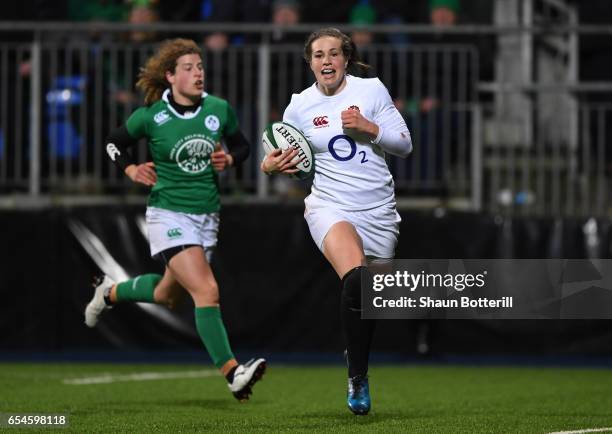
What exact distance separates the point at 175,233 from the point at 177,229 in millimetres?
32

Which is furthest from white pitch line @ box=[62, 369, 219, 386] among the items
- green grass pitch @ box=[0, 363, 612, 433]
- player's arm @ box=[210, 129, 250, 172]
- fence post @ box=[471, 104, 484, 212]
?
fence post @ box=[471, 104, 484, 212]

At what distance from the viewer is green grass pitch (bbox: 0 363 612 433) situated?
7.46 meters

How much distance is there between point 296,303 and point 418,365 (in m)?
1.48

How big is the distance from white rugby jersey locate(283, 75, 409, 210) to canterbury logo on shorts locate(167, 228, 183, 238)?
150 centimetres

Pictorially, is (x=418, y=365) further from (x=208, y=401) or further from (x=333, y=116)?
(x=333, y=116)

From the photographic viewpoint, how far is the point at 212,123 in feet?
30.7

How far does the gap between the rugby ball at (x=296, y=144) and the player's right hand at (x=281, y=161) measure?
0.04 meters

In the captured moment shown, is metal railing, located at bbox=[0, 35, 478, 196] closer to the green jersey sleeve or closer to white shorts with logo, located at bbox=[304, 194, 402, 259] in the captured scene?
the green jersey sleeve

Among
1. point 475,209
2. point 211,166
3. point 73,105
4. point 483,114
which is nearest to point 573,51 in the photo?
point 483,114

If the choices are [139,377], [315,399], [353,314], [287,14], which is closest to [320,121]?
[353,314]

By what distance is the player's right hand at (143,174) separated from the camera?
30.0ft

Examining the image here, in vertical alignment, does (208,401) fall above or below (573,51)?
below

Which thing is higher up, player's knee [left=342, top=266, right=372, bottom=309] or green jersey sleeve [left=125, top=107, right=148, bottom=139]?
green jersey sleeve [left=125, top=107, right=148, bottom=139]

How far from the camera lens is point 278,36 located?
14.3 meters
